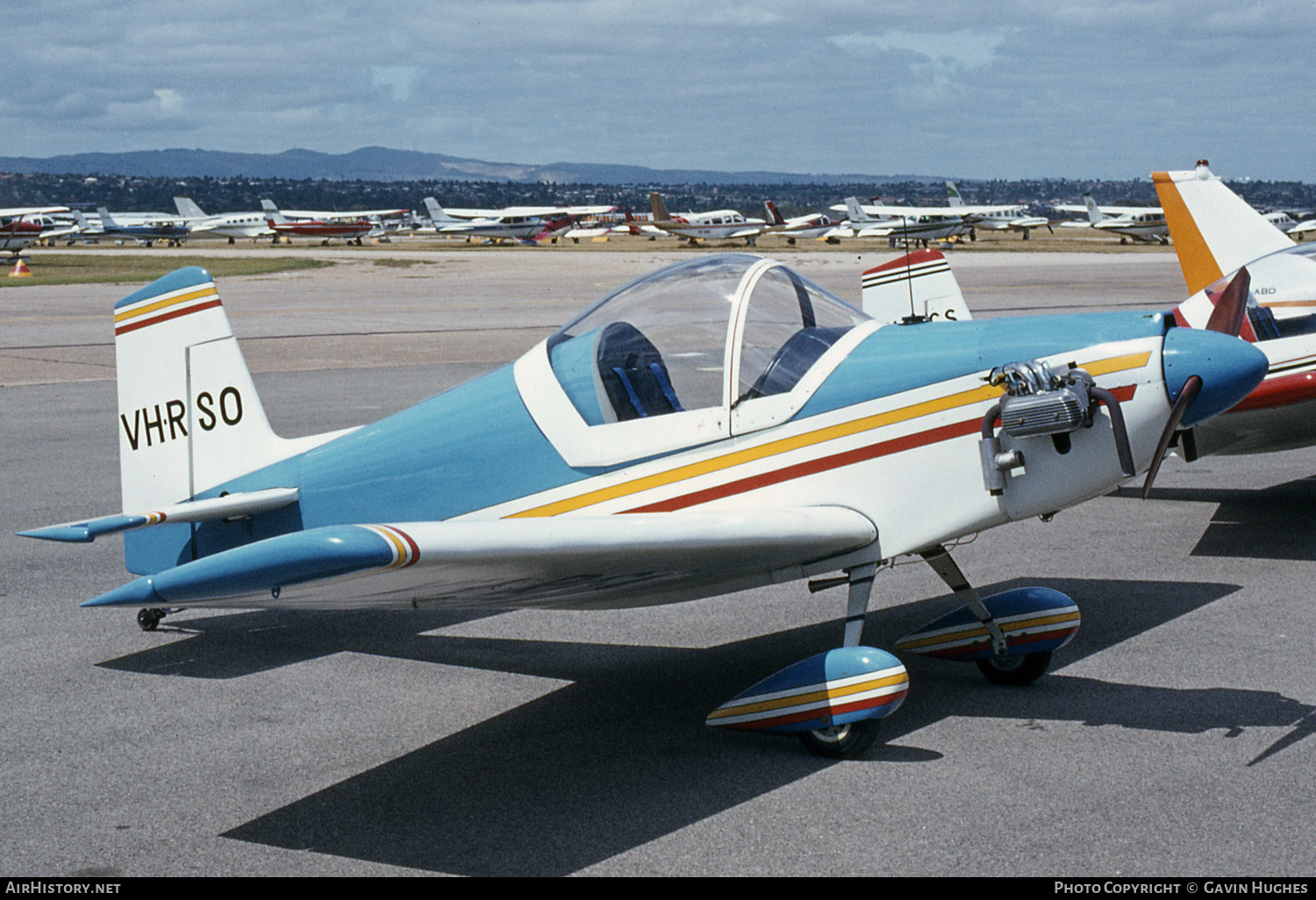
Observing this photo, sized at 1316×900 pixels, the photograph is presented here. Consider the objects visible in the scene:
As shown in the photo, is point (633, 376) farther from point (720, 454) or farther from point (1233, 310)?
point (1233, 310)

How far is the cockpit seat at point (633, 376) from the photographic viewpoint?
507 cm

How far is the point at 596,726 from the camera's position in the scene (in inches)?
199

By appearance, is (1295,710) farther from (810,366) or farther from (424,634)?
(424,634)

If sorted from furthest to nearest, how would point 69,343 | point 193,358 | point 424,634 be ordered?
point 69,343 → point 424,634 → point 193,358

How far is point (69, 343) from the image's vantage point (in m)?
21.8

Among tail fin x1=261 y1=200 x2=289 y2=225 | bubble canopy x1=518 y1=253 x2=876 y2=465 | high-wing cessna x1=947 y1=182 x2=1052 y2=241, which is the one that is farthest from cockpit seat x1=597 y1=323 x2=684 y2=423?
tail fin x1=261 y1=200 x2=289 y2=225

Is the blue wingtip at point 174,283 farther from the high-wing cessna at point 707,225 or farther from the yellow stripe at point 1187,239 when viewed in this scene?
the high-wing cessna at point 707,225

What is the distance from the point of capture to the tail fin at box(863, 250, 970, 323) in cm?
1009

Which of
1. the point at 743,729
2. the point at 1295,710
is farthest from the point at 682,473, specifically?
the point at 1295,710

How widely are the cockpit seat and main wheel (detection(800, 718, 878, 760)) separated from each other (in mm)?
1378

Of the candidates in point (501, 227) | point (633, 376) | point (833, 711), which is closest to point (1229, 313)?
point (833, 711)

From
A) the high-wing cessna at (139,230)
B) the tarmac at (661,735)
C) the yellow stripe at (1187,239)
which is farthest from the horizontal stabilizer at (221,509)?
the high-wing cessna at (139,230)

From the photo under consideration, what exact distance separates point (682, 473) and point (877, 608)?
7.09 feet
